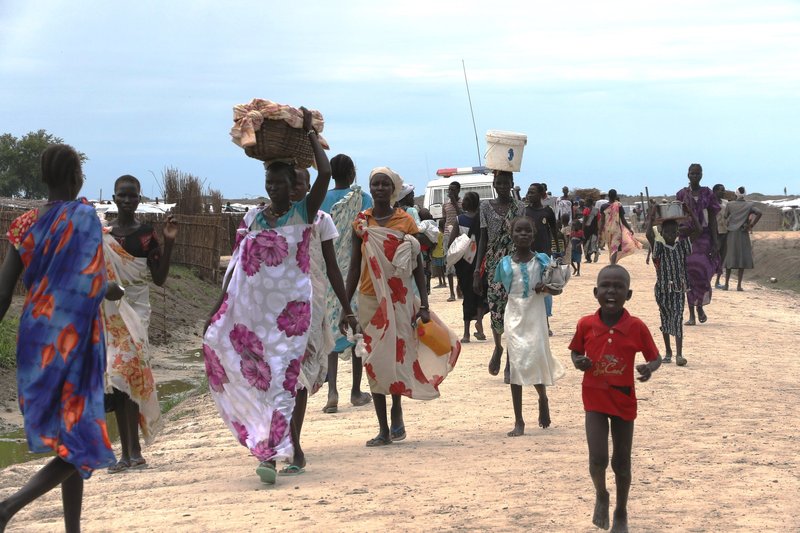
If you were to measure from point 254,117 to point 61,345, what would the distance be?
6.73ft

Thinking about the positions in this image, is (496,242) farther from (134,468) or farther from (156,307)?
(156,307)

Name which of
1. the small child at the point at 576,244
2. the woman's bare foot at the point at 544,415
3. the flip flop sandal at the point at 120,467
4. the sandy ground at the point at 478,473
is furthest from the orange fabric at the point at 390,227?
the small child at the point at 576,244

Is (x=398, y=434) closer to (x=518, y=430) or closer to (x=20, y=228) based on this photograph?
(x=518, y=430)

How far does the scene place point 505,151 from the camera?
10289 mm

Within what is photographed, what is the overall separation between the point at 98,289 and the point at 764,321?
46.0ft

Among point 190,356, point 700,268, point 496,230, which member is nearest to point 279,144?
point 496,230

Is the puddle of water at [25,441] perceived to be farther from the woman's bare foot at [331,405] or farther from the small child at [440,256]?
the small child at [440,256]

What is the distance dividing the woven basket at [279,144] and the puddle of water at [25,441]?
4.61 meters

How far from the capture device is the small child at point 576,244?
→ 27.8 metres

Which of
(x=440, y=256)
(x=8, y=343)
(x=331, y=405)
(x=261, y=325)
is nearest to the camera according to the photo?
(x=261, y=325)

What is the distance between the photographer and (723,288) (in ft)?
78.1

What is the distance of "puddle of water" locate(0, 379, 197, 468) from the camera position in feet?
34.8

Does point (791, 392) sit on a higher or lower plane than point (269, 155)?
lower

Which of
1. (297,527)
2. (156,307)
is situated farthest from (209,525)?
(156,307)
